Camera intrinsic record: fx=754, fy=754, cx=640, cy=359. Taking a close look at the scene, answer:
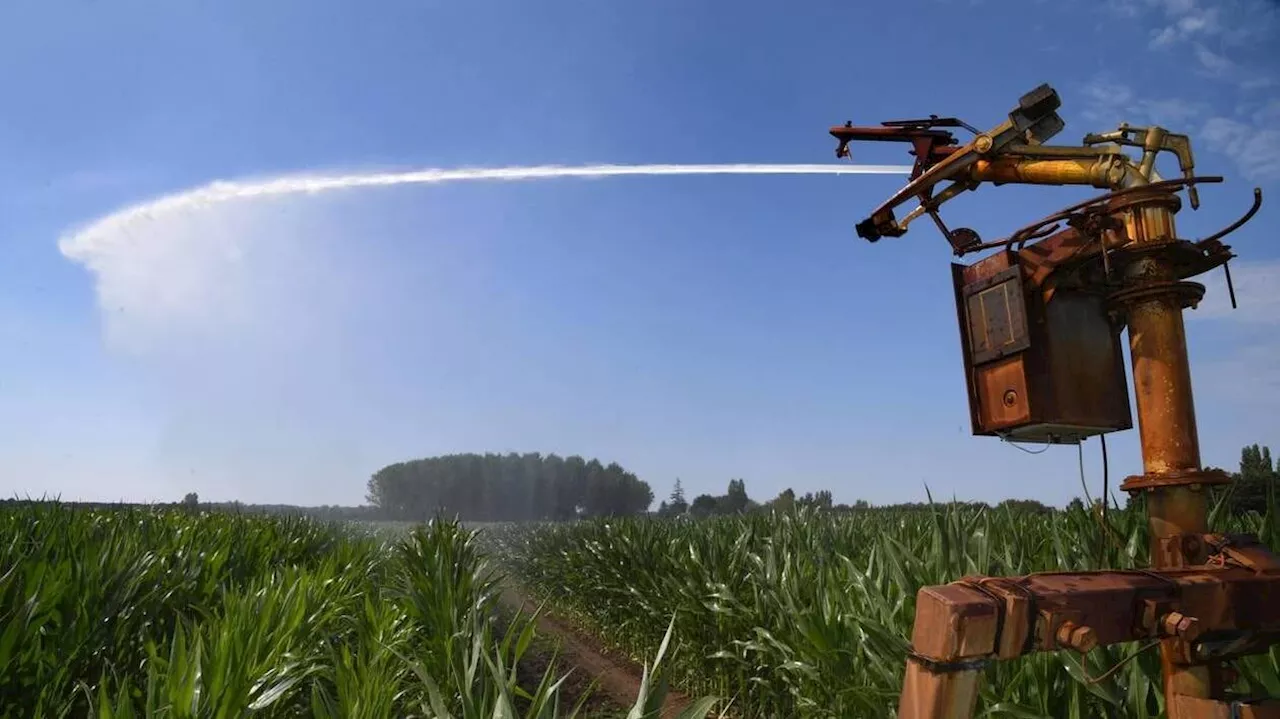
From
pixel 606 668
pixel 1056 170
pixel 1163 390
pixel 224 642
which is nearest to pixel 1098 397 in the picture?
pixel 1163 390

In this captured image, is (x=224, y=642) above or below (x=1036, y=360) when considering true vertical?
below

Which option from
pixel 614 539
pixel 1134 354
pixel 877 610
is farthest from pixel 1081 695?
pixel 614 539

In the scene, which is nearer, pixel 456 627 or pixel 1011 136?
pixel 1011 136

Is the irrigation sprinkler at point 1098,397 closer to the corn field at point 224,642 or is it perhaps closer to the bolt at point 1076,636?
the bolt at point 1076,636

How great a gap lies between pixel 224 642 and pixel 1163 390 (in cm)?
334

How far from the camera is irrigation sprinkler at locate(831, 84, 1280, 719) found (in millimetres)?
1598

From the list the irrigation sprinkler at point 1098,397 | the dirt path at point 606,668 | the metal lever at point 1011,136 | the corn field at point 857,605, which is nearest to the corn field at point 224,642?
the irrigation sprinkler at point 1098,397

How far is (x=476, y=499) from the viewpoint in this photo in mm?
108250

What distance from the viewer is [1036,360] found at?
85.4 inches

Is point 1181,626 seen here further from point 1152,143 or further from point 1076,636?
point 1152,143

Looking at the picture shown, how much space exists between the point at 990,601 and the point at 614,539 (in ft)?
38.2

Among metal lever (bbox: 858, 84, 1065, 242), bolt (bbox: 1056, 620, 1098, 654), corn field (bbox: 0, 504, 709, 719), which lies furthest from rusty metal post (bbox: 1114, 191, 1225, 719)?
corn field (bbox: 0, 504, 709, 719)

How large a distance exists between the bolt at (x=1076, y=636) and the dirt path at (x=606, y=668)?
678 cm

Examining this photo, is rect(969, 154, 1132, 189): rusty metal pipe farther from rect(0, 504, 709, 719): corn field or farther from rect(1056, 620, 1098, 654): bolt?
rect(0, 504, 709, 719): corn field
